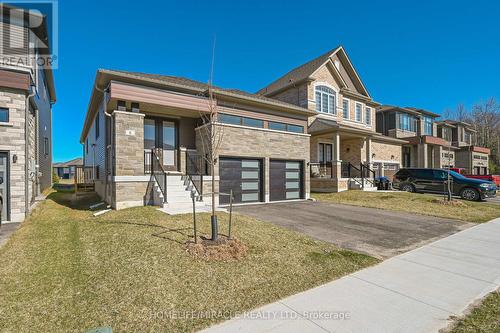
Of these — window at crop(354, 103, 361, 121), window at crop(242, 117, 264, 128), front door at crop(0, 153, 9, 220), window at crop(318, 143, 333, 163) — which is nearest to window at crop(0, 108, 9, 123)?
front door at crop(0, 153, 9, 220)

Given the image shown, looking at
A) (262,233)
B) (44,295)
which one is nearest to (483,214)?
(262,233)

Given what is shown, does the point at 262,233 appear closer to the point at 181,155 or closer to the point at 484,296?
the point at 484,296

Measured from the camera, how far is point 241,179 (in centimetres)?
1302

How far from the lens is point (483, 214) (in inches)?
435

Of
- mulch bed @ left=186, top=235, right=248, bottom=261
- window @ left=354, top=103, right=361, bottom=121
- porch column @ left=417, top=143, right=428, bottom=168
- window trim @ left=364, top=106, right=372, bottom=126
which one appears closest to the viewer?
mulch bed @ left=186, top=235, right=248, bottom=261

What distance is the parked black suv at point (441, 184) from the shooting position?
15.4 meters

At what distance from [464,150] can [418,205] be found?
103 ft

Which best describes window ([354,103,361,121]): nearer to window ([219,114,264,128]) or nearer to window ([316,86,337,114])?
window ([316,86,337,114])

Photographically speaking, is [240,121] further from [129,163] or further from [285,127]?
[129,163]

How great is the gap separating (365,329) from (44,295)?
4.48m

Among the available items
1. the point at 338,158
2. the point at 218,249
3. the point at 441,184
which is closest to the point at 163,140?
the point at 218,249

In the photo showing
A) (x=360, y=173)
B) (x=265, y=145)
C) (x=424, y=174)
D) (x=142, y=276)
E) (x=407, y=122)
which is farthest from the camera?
(x=407, y=122)

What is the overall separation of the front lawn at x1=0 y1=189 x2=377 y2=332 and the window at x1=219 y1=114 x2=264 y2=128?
6861 mm

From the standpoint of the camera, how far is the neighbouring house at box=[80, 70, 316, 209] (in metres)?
10.1
